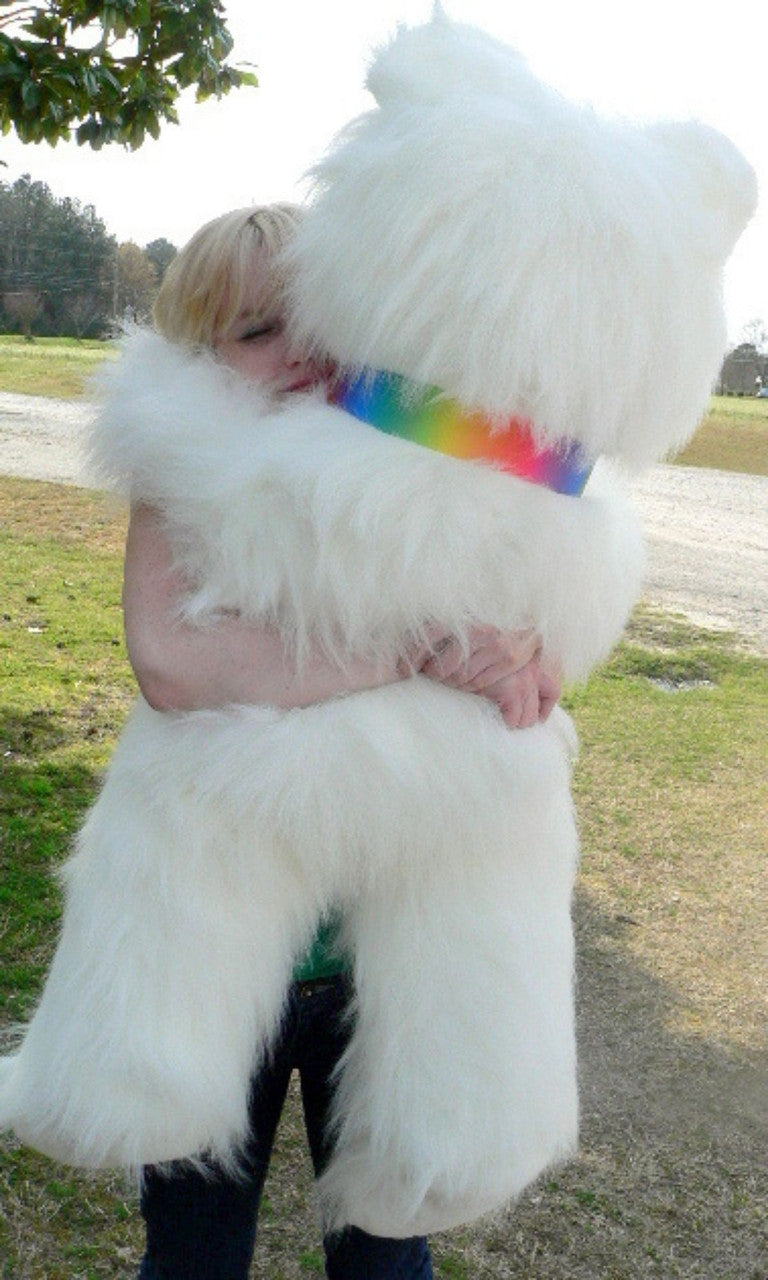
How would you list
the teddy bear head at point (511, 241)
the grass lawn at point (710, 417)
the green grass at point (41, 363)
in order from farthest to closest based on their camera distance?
the green grass at point (41, 363), the grass lawn at point (710, 417), the teddy bear head at point (511, 241)

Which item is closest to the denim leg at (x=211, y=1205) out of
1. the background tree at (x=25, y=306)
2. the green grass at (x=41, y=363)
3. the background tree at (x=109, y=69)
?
the background tree at (x=109, y=69)

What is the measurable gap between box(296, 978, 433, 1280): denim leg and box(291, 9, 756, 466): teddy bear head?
821 millimetres

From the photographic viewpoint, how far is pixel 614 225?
1.35 metres

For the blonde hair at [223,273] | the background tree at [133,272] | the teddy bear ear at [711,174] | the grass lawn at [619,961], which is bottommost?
the grass lawn at [619,961]

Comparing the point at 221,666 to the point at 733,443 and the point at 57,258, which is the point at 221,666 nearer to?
the point at 733,443

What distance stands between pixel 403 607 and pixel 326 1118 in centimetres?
76

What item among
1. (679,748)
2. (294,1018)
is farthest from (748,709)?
(294,1018)

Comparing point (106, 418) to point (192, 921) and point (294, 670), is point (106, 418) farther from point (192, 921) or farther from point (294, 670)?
point (192, 921)

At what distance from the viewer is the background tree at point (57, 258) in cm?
3109

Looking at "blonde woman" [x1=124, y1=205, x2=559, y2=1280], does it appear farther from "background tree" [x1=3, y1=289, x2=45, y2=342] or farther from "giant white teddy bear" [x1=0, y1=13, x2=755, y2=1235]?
"background tree" [x1=3, y1=289, x2=45, y2=342]

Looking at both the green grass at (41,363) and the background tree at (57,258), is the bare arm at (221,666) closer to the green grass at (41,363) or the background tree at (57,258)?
the green grass at (41,363)

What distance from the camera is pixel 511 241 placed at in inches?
52.5

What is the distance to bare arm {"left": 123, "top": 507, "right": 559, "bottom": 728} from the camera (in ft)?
4.80

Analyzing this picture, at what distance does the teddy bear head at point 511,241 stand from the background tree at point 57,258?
29.4 m
